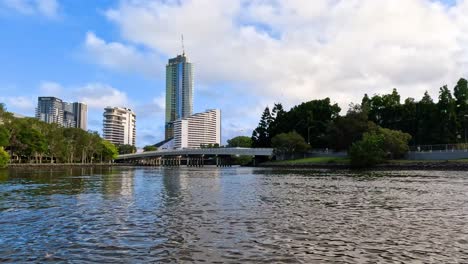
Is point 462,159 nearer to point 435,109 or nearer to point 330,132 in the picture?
point 435,109

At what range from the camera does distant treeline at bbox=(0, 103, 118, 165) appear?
131 meters

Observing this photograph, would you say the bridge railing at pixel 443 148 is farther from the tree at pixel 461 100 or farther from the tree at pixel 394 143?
the tree at pixel 461 100

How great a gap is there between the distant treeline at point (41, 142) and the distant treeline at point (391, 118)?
9185 cm

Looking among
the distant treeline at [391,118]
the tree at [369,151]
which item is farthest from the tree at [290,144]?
the tree at [369,151]

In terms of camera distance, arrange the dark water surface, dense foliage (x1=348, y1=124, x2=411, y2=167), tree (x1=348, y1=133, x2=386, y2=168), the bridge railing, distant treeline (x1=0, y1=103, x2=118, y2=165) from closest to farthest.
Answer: the dark water surface < the bridge railing < tree (x1=348, y1=133, x2=386, y2=168) < dense foliage (x1=348, y1=124, x2=411, y2=167) < distant treeline (x1=0, y1=103, x2=118, y2=165)

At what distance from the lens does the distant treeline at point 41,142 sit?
130875 millimetres

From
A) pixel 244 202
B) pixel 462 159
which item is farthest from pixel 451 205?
pixel 462 159

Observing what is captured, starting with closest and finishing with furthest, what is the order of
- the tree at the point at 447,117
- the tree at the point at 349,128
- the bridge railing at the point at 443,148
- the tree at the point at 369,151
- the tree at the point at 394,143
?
the bridge railing at the point at 443,148 < the tree at the point at 369,151 < the tree at the point at 394,143 < the tree at the point at 447,117 < the tree at the point at 349,128

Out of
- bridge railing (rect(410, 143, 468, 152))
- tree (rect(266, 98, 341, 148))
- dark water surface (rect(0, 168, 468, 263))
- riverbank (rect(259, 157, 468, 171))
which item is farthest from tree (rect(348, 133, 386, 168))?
dark water surface (rect(0, 168, 468, 263))

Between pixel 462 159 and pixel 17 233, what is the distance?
322ft

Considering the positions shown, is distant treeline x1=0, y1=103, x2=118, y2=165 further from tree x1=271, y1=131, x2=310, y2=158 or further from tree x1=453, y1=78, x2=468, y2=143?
tree x1=453, y1=78, x2=468, y2=143

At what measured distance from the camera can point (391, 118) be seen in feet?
477

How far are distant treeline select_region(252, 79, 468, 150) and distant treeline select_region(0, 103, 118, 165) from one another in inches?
3616

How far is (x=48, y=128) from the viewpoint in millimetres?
154750
